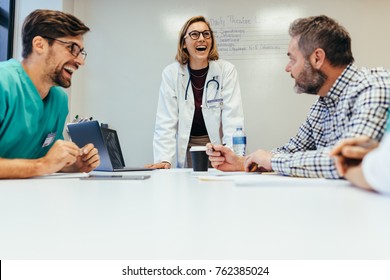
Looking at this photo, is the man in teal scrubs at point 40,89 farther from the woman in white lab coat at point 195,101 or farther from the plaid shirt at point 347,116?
the woman in white lab coat at point 195,101

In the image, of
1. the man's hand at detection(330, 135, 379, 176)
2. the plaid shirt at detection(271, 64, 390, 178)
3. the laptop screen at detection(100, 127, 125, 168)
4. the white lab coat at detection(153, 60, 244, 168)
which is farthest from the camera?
the white lab coat at detection(153, 60, 244, 168)

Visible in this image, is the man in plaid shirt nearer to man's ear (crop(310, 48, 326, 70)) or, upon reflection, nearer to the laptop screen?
man's ear (crop(310, 48, 326, 70))

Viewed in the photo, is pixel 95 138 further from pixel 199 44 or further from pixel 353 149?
pixel 199 44

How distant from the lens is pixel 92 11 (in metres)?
2.60

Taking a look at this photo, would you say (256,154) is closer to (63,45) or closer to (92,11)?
(63,45)

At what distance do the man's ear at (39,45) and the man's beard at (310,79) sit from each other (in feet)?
2.86

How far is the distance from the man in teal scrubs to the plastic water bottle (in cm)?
69

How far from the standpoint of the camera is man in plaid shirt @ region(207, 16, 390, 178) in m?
0.70

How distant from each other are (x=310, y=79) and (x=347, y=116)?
212 millimetres

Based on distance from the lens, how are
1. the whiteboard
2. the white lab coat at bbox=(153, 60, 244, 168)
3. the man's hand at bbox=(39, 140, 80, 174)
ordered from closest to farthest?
the man's hand at bbox=(39, 140, 80, 174) → the white lab coat at bbox=(153, 60, 244, 168) → the whiteboard

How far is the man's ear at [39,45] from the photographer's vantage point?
117 centimetres

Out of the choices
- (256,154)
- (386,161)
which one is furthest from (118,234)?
(256,154)

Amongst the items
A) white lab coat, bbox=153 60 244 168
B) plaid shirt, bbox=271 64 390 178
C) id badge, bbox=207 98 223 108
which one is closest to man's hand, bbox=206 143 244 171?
plaid shirt, bbox=271 64 390 178

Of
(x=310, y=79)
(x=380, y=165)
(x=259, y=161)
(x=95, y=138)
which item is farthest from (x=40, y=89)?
(x=380, y=165)
